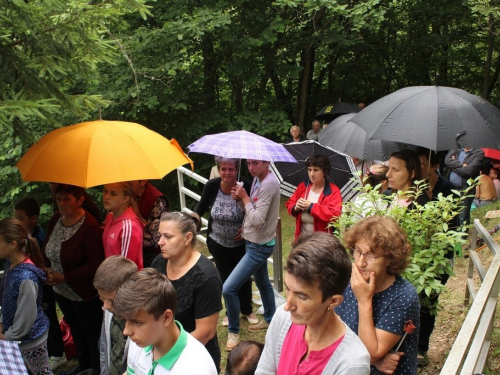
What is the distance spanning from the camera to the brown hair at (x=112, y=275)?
8.46ft

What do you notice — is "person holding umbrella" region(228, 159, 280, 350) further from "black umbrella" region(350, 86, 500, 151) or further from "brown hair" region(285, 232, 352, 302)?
"brown hair" region(285, 232, 352, 302)

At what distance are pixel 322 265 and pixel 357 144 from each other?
4105 mm

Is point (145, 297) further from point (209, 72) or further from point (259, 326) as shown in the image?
point (209, 72)

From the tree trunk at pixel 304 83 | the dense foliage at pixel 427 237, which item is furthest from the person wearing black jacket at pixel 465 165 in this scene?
the tree trunk at pixel 304 83

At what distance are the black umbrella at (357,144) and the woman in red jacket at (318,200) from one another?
1.12 metres

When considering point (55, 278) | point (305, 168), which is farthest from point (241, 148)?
point (55, 278)

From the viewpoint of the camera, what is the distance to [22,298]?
330cm

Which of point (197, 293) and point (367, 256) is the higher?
point (367, 256)

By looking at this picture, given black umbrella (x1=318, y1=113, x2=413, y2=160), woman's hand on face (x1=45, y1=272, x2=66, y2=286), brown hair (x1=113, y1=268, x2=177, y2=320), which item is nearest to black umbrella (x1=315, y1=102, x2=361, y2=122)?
black umbrella (x1=318, y1=113, x2=413, y2=160)

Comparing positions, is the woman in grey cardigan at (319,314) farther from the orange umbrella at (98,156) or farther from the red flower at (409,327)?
the orange umbrella at (98,156)

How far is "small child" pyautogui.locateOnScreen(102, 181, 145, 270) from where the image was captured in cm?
347

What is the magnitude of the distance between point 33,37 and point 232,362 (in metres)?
2.73

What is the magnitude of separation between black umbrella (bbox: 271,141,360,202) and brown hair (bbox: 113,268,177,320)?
127 inches

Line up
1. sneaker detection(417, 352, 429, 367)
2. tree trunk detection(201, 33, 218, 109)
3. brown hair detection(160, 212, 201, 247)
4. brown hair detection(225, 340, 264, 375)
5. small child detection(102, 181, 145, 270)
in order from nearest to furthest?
1. brown hair detection(225, 340, 264, 375)
2. brown hair detection(160, 212, 201, 247)
3. small child detection(102, 181, 145, 270)
4. sneaker detection(417, 352, 429, 367)
5. tree trunk detection(201, 33, 218, 109)
